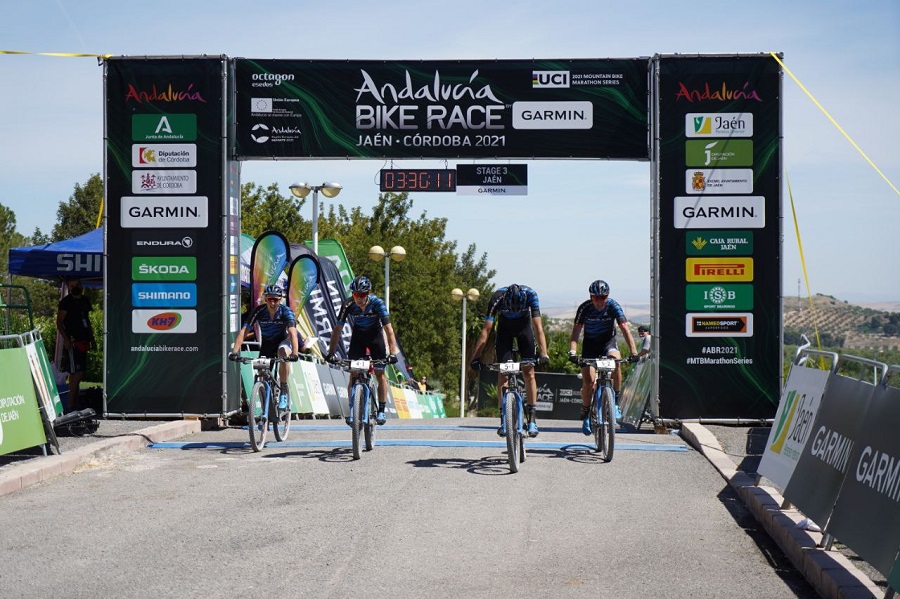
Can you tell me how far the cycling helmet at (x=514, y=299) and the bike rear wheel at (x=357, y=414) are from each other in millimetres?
1884

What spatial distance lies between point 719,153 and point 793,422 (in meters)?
7.09

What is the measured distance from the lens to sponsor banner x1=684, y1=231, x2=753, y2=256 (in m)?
14.7

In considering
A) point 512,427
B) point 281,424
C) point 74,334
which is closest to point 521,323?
point 512,427

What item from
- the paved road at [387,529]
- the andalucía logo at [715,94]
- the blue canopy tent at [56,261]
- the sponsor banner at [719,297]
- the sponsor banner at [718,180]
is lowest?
the paved road at [387,529]

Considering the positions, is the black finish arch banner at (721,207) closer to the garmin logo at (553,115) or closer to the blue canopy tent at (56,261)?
the garmin logo at (553,115)

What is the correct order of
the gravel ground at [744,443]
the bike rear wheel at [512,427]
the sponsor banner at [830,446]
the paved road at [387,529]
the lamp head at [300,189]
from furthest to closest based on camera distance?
the lamp head at [300,189]
the gravel ground at [744,443]
the bike rear wheel at [512,427]
the sponsor banner at [830,446]
the paved road at [387,529]

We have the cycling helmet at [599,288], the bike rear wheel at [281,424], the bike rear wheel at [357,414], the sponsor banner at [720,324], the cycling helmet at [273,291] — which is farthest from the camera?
the sponsor banner at [720,324]

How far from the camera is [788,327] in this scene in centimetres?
1534

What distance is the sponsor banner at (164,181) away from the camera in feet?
49.2

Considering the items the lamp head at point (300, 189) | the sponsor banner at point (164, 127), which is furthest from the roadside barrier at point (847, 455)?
the lamp head at point (300, 189)

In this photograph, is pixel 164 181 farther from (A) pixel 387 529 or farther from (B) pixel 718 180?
(A) pixel 387 529

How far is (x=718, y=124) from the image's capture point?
14.7 metres

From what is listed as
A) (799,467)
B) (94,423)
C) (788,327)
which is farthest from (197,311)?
(799,467)

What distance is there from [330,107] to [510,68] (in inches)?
106
